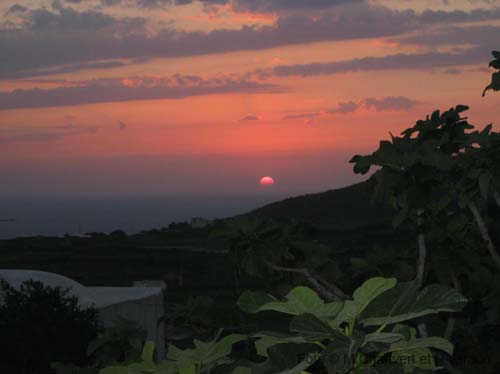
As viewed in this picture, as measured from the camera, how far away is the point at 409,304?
1.77 meters

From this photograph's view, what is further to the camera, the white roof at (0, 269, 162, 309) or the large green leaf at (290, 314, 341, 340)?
the white roof at (0, 269, 162, 309)

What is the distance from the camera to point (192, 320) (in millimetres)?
7297

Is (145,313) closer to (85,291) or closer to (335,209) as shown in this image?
(85,291)

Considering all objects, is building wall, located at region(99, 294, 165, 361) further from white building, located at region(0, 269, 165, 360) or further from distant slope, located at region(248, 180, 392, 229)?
distant slope, located at region(248, 180, 392, 229)

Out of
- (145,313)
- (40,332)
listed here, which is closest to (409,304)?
(40,332)

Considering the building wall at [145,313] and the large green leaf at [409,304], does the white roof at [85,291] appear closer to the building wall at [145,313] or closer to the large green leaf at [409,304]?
the building wall at [145,313]

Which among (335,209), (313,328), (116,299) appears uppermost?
(313,328)

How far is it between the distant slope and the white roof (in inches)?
1185

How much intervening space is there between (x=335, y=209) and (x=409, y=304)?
161ft

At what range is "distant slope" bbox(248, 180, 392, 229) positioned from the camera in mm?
47875

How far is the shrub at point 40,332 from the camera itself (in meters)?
11.1

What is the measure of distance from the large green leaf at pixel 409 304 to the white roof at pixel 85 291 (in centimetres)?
1336

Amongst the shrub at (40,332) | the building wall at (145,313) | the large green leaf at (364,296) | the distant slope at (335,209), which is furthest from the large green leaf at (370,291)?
the distant slope at (335,209)

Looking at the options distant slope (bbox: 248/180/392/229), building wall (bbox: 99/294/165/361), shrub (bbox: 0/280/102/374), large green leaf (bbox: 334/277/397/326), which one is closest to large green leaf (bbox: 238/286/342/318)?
large green leaf (bbox: 334/277/397/326)
